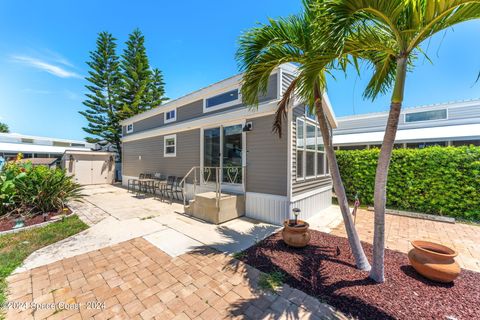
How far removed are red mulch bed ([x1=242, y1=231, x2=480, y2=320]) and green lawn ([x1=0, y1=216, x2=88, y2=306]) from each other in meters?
3.78

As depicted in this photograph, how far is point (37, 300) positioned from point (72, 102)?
21.6 meters

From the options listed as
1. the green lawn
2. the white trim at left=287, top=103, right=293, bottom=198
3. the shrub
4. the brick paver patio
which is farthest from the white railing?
the shrub

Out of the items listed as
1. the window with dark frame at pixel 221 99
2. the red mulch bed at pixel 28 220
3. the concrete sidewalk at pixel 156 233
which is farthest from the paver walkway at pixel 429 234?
the red mulch bed at pixel 28 220

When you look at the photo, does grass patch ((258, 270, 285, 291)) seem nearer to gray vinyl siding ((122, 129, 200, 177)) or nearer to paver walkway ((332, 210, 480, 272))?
paver walkway ((332, 210, 480, 272))

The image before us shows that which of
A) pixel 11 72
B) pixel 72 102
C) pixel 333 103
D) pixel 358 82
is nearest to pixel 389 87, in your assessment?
pixel 358 82

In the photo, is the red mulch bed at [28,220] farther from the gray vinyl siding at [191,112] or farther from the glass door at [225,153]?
the gray vinyl siding at [191,112]

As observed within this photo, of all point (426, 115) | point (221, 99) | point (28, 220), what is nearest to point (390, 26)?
point (221, 99)

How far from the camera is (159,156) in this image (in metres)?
9.80

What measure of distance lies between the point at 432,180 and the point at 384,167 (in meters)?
6.00

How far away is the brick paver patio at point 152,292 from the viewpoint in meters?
2.13

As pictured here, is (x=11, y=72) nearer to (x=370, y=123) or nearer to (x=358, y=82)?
(x=358, y=82)

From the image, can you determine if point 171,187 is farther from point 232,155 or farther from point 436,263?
point 436,263

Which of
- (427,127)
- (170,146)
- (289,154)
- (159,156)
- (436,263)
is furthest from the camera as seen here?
(427,127)

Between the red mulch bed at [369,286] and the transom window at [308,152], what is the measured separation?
2.58 m
